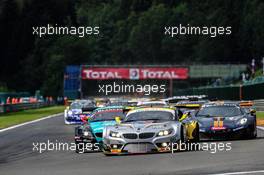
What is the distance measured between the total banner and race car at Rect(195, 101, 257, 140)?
84987 mm

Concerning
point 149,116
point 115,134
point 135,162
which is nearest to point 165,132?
point 115,134

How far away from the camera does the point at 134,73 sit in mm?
110125

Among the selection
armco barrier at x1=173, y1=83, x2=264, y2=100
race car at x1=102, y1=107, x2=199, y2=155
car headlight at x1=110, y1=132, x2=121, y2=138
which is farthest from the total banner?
car headlight at x1=110, y1=132, x2=121, y2=138

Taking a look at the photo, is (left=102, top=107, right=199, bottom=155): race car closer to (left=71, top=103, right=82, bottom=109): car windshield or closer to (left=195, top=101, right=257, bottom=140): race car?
(left=195, top=101, right=257, bottom=140): race car

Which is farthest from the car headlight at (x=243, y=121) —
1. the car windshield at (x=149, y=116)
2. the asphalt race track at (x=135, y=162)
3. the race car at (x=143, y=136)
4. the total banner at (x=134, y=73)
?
the total banner at (x=134, y=73)

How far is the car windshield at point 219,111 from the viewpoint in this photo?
2271 cm

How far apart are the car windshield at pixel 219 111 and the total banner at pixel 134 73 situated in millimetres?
83994

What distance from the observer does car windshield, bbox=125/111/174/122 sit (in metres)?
18.7

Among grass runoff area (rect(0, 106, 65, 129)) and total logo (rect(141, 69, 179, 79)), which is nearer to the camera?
grass runoff area (rect(0, 106, 65, 129))

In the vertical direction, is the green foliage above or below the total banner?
above

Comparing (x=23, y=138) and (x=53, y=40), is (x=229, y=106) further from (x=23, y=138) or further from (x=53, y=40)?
(x=53, y=40)

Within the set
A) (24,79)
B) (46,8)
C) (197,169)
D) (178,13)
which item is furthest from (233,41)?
(197,169)

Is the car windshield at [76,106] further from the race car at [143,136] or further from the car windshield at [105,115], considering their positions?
the race car at [143,136]

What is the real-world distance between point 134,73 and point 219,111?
285ft
